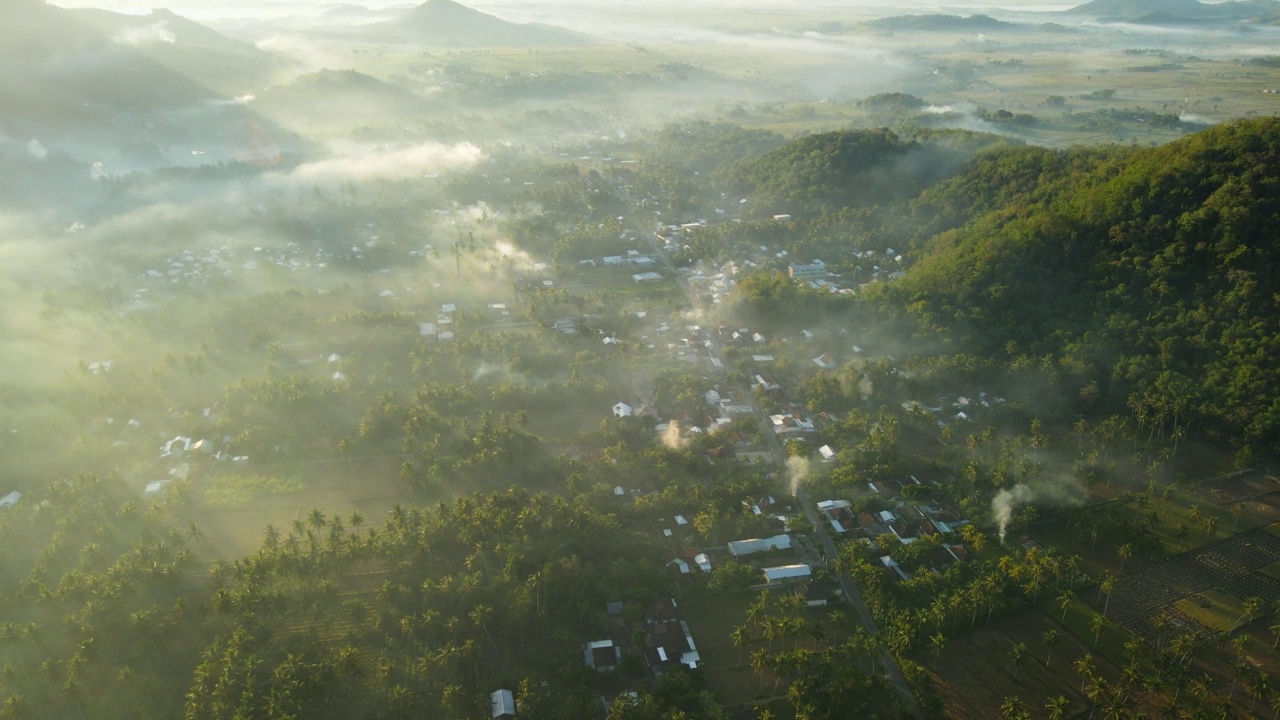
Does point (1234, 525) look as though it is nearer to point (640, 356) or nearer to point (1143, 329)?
point (1143, 329)

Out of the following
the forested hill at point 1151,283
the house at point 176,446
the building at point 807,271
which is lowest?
the house at point 176,446

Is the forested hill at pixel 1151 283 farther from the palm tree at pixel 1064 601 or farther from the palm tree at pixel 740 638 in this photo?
the palm tree at pixel 740 638

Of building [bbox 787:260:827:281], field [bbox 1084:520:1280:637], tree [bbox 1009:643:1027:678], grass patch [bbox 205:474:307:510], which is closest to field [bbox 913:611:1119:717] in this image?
tree [bbox 1009:643:1027:678]

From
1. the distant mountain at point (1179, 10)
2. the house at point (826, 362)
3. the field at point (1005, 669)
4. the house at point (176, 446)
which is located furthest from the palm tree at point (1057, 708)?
the distant mountain at point (1179, 10)

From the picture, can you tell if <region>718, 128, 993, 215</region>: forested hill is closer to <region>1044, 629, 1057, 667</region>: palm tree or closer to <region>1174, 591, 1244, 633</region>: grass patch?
<region>1174, 591, 1244, 633</region>: grass patch

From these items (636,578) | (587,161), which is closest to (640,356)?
(636,578)
